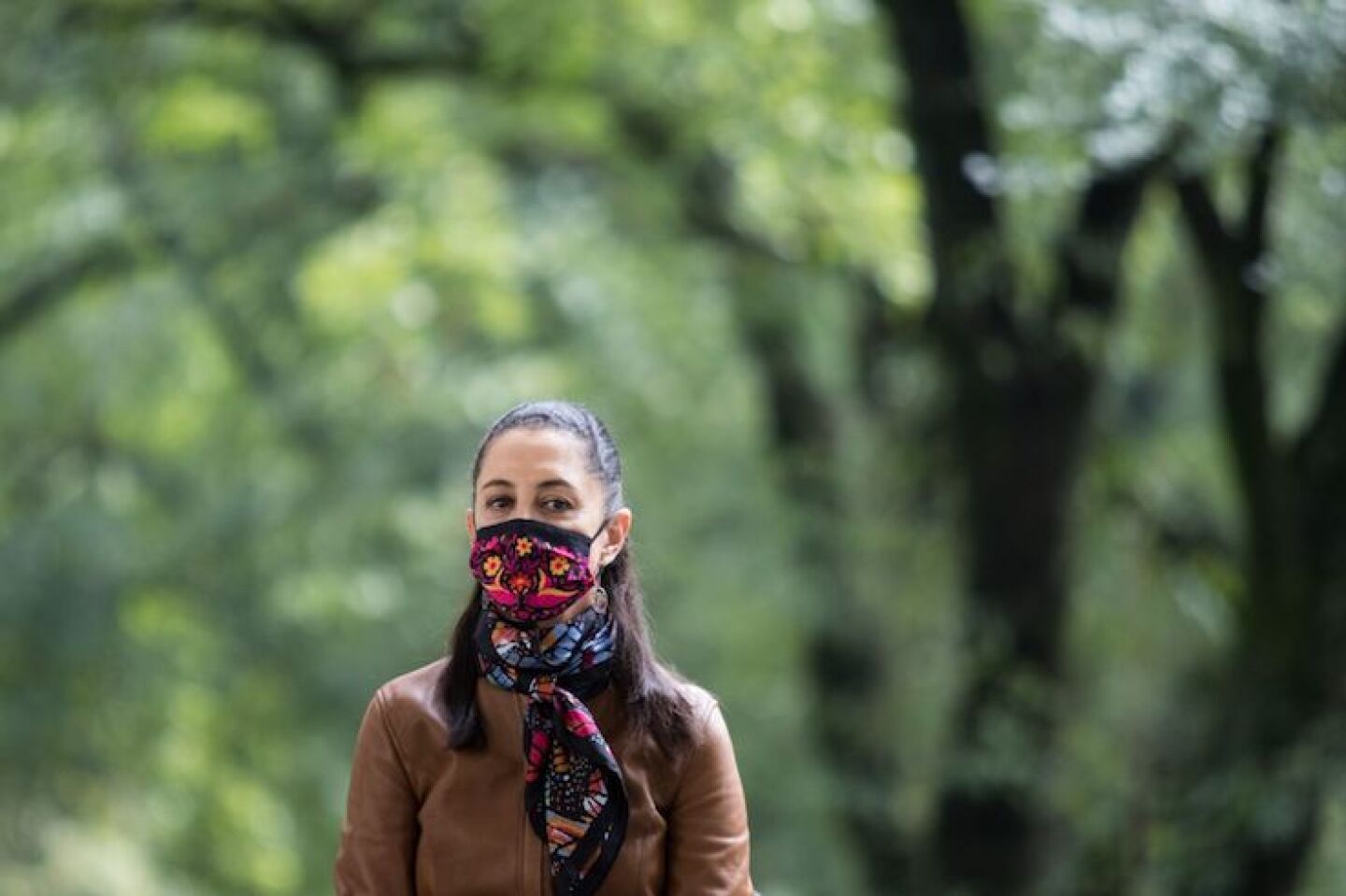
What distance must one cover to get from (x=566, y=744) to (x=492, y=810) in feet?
0.41

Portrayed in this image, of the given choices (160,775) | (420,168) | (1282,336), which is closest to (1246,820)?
(1282,336)

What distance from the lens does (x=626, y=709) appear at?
10.6ft

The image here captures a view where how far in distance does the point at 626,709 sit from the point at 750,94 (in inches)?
346

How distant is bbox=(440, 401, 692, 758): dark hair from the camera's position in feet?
10.5

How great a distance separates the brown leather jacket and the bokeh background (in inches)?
198

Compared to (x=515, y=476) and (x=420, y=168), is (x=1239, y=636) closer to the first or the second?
(x=420, y=168)

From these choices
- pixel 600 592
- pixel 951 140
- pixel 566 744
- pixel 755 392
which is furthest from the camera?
pixel 755 392

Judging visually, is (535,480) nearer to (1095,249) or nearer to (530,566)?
(530,566)

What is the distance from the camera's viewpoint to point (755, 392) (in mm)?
14094

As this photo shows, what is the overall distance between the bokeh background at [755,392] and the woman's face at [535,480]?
4.98 m

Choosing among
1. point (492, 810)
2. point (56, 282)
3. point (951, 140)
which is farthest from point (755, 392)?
point (492, 810)

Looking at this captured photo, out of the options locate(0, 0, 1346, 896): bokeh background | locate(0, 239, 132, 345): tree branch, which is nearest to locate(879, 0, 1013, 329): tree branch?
locate(0, 0, 1346, 896): bokeh background

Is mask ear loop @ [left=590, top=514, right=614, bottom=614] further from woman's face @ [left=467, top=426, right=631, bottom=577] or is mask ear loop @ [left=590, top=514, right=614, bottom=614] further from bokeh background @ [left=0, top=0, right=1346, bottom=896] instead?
bokeh background @ [left=0, top=0, right=1346, bottom=896]

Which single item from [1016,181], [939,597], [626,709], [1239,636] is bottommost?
[626,709]
